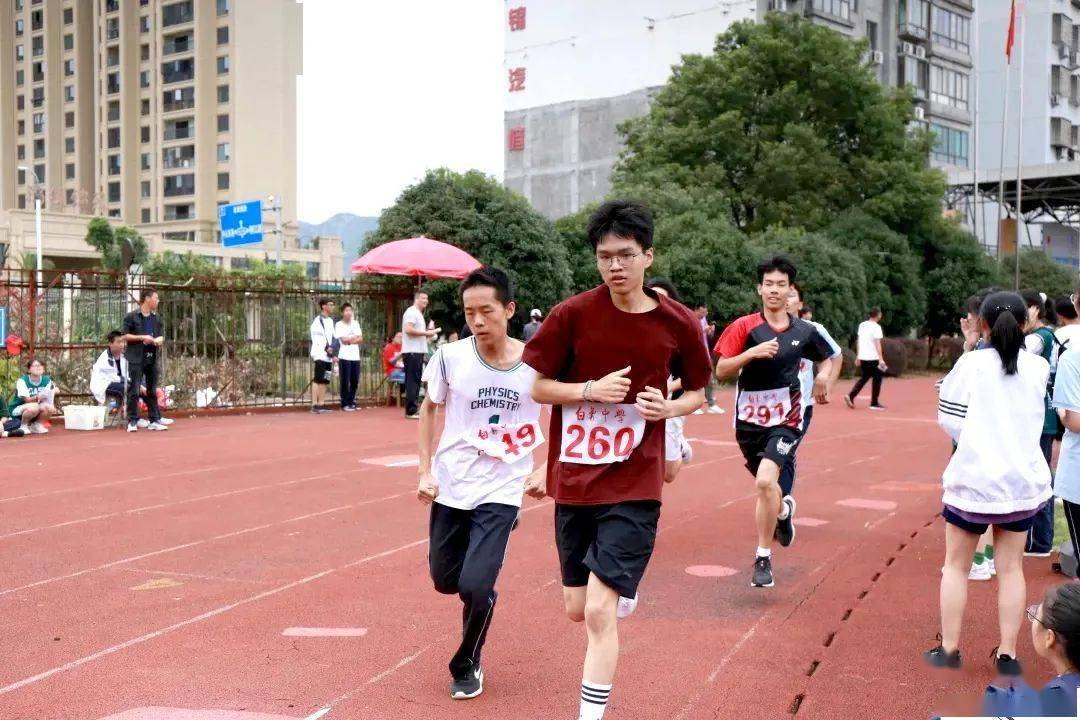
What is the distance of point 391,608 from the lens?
20.2ft

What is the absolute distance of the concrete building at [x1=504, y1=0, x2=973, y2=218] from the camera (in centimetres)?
4797

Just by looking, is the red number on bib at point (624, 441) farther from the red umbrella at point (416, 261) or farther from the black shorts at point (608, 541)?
the red umbrella at point (416, 261)

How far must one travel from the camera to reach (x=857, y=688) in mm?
4859

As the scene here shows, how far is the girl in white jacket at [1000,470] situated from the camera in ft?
15.8

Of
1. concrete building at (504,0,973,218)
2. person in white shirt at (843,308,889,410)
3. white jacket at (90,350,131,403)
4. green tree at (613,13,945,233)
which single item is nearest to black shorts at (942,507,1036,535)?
white jacket at (90,350,131,403)

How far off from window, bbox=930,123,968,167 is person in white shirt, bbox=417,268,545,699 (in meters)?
55.0

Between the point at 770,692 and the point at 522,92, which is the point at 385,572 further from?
the point at 522,92

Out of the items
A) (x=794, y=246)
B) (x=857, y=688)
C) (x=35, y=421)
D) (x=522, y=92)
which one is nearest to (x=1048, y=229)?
(x=522, y=92)

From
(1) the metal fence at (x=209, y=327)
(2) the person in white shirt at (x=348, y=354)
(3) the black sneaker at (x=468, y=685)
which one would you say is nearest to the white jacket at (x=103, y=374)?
(1) the metal fence at (x=209, y=327)

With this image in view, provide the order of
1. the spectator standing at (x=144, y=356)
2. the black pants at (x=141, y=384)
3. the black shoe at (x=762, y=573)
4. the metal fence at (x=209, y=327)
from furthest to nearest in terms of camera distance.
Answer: the metal fence at (x=209, y=327) < the black pants at (x=141, y=384) < the spectator standing at (x=144, y=356) < the black shoe at (x=762, y=573)

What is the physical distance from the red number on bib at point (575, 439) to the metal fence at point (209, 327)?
12.9 meters

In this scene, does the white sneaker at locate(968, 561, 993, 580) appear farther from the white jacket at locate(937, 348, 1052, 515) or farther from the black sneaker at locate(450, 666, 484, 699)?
the black sneaker at locate(450, 666, 484, 699)

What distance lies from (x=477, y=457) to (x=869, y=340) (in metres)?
16.6

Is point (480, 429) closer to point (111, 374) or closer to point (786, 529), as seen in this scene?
point (786, 529)
